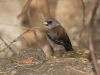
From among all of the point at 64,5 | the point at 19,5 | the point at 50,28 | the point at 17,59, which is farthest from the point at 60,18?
the point at 17,59

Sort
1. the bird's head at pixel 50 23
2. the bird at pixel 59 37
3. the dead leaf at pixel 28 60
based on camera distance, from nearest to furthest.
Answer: the dead leaf at pixel 28 60, the bird at pixel 59 37, the bird's head at pixel 50 23

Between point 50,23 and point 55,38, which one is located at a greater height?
point 50,23

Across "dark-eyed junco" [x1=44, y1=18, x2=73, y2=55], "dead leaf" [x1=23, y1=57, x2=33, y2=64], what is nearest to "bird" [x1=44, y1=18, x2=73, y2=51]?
"dark-eyed junco" [x1=44, y1=18, x2=73, y2=55]

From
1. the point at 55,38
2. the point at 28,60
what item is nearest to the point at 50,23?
the point at 55,38

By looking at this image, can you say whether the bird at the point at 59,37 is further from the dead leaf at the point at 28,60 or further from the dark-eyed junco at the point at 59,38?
the dead leaf at the point at 28,60

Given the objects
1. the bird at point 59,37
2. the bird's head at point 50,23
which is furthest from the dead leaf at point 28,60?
the bird's head at point 50,23

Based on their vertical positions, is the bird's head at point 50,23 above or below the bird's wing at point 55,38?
above

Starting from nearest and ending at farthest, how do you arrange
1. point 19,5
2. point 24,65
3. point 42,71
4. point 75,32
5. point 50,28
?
point 42,71 → point 24,65 → point 50,28 → point 75,32 → point 19,5

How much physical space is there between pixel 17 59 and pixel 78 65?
89cm

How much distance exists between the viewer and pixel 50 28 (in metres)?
6.07

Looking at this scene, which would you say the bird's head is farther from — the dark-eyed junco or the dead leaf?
the dead leaf

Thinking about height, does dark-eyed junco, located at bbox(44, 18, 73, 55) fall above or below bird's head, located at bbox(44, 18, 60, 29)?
below

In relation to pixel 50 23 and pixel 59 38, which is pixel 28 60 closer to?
pixel 59 38

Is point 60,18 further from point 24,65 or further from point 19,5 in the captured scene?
point 24,65
